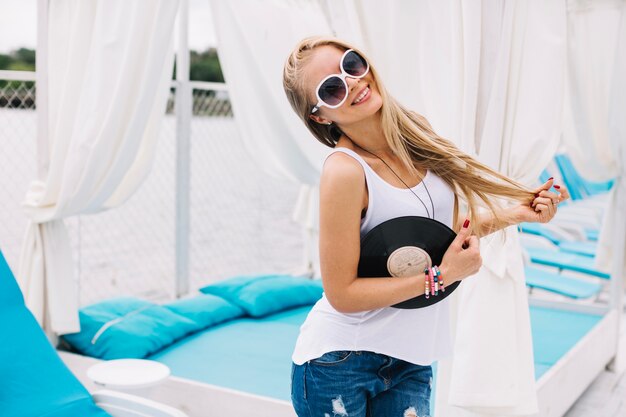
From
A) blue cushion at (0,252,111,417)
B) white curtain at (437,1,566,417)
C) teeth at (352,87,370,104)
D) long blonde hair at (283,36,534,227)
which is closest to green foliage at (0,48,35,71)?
blue cushion at (0,252,111,417)

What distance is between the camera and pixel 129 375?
2814 mm

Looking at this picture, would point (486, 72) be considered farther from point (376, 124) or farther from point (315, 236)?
point (315, 236)

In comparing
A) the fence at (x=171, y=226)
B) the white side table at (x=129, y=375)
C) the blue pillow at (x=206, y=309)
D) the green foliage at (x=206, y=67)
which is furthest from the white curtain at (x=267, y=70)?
the green foliage at (x=206, y=67)

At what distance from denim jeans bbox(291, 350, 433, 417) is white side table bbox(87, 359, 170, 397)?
1298 mm

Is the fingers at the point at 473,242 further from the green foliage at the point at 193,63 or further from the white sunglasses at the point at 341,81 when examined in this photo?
the green foliage at the point at 193,63

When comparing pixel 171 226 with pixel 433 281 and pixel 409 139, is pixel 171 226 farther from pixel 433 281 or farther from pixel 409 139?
pixel 433 281

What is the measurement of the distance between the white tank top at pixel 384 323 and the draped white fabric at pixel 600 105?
325 cm

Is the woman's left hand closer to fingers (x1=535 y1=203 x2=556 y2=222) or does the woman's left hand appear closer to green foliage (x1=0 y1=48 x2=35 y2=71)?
fingers (x1=535 y1=203 x2=556 y2=222)

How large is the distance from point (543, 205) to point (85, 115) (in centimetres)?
224

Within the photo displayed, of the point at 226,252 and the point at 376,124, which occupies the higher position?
the point at 376,124

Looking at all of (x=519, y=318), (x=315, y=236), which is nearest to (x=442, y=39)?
(x=519, y=318)

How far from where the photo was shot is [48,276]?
11.4 ft

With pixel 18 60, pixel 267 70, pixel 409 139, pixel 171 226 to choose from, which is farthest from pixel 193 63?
pixel 409 139

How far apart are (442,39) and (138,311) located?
2.23 metres
